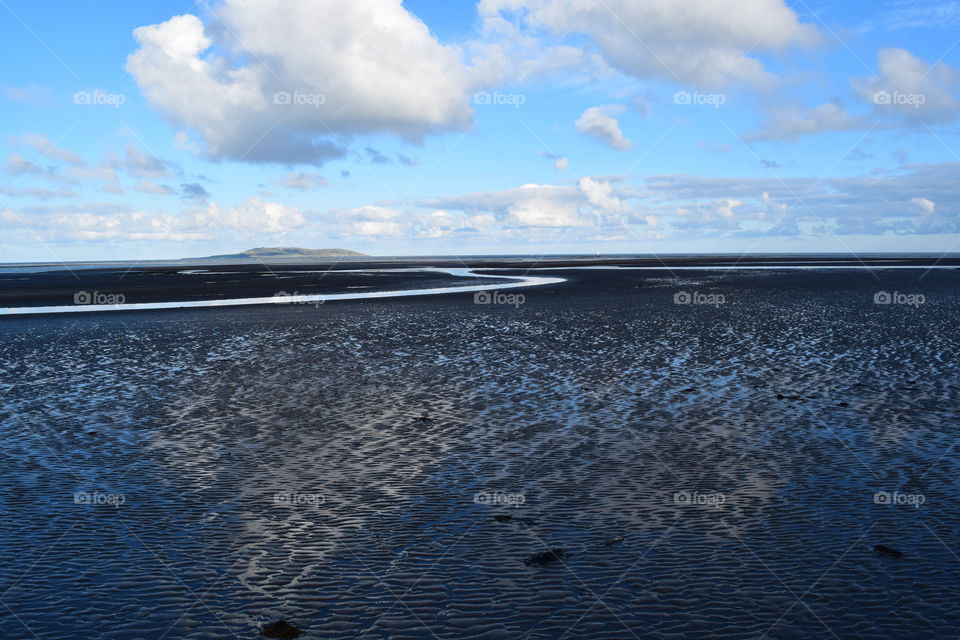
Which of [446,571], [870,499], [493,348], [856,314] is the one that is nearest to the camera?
[446,571]

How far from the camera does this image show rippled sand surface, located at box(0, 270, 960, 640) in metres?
7.52

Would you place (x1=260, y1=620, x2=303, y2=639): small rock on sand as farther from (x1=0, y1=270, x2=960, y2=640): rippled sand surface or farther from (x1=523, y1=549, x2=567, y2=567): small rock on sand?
(x1=523, y1=549, x2=567, y2=567): small rock on sand

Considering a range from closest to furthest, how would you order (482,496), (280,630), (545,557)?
(280,630), (545,557), (482,496)

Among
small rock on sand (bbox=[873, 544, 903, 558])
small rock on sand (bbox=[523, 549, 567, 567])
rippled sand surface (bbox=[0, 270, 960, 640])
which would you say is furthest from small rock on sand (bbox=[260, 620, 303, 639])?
small rock on sand (bbox=[873, 544, 903, 558])

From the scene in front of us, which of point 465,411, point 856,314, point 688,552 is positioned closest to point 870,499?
point 688,552

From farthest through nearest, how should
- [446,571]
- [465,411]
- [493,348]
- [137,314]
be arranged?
[137,314] < [493,348] < [465,411] < [446,571]

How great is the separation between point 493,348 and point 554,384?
7204mm

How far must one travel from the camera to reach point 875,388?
19016 mm

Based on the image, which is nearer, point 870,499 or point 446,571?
point 446,571

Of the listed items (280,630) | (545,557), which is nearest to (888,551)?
(545,557)

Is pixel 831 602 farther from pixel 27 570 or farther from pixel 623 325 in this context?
pixel 623 325

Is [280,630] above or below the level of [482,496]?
below

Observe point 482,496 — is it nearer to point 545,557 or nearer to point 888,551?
point 545,557

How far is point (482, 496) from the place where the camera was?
35.8ft
